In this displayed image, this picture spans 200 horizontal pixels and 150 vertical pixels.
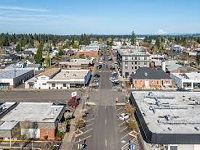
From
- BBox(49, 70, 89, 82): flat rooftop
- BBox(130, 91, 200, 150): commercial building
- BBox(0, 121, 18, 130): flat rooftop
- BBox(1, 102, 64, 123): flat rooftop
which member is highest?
BBox(49, 70, 89, 82): flat rooftop

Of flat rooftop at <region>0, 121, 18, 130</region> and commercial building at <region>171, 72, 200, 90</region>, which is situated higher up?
commercial building at <region>171, 72, 200, 90</region>

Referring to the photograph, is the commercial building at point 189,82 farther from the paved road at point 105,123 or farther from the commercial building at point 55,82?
the commercial building at point 55,82

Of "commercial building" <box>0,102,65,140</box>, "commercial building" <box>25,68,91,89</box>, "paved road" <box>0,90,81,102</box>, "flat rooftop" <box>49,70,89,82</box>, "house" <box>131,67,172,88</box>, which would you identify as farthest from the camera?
"house" <box>131,67,172,88</box>

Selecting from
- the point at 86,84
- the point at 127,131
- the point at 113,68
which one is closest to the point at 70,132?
the point at 127,131

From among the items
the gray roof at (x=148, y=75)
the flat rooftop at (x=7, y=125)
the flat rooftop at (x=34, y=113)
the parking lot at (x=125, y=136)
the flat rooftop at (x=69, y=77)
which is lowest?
the parking lot at (x=125, y=136)

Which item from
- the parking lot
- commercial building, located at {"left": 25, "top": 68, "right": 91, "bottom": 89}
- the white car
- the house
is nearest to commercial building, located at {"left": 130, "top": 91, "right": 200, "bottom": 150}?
the parking lot

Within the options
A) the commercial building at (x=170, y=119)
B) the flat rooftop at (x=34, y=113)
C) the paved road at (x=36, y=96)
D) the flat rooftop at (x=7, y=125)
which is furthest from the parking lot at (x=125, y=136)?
the paved road at (x=36, y=96)

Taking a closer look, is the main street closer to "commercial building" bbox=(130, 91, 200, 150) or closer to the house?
"commercial building" bbox=(130, 91, 200, 150)

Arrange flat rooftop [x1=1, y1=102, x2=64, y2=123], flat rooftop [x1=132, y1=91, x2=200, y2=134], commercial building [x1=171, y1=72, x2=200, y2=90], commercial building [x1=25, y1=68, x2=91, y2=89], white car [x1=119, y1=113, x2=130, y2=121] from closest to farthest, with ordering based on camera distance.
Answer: flat rooftop [x1=132, y1=91, x2=200, y2=134] → flat rooftop [x1=1, y1=102, x2=64, y2=123] → white car [x1=119, y1=113, x2=130, y2=121] → commercial building [x1=171, y1=72, x2=200, y2=90] → commercial building [x1=25, y1=68, x2=91, y2=89]
